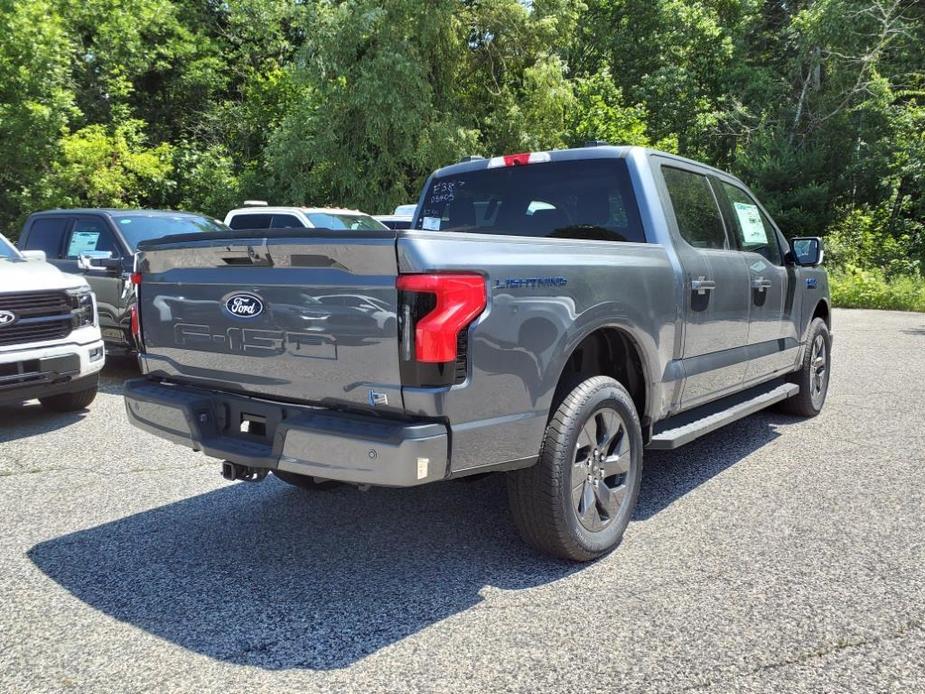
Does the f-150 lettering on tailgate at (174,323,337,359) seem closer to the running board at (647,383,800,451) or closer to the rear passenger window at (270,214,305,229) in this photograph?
the running board at (647,383,800,451)

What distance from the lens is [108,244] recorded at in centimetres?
827

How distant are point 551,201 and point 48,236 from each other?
7207 millimetres

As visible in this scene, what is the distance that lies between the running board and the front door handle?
0.74 m

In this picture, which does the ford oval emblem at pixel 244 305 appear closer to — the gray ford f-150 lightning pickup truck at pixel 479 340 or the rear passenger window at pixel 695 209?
the gray ford f-150 lightning pickup truck at pixel 479 340

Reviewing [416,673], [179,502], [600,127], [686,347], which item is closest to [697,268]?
[686,347]

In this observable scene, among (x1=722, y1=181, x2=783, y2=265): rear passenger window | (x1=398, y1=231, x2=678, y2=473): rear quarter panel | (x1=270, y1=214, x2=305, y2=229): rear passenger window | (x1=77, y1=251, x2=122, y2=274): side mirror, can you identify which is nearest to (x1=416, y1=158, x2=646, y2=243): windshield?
(x1=398, y1=231, x2=678, y2=473): rear quarter panel

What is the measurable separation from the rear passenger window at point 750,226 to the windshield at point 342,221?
22.3 ft

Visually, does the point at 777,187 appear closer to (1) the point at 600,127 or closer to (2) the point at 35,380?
(1) the point at 600,127

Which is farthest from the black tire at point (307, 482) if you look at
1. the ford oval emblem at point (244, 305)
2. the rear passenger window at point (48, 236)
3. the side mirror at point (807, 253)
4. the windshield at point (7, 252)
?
the rear passenger window at point (48, 236)

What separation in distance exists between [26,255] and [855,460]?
6849mm

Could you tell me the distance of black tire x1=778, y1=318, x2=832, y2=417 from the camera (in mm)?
6102

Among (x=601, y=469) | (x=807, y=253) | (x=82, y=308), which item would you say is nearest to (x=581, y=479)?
(x=601, y=469)

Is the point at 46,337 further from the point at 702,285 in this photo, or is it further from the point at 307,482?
the point at 702,285

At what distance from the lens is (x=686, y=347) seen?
408 centimetres
